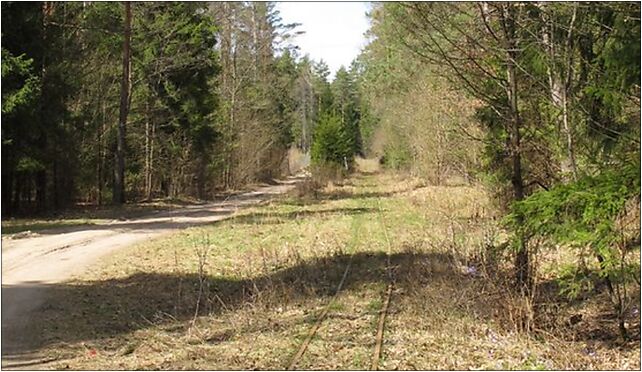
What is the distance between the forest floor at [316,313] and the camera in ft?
25.3

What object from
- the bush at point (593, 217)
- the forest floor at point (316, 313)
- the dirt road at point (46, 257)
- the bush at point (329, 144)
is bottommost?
the forest floor at point (316, 313)

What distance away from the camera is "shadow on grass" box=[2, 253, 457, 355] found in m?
9.27

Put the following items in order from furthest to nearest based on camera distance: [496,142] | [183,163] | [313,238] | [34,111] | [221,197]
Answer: [221,197] < [183,163] < [34,111] < [313,238] < [496,142]

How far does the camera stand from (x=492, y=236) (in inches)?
393

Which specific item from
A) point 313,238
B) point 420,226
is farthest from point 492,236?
point 420,226

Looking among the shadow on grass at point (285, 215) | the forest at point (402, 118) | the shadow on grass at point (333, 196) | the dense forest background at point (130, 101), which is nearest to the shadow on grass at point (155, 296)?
the forest at point (402, 118)

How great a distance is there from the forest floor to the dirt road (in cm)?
27

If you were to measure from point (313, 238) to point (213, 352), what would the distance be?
10.4m

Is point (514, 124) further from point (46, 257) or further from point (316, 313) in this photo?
point (46, 257)

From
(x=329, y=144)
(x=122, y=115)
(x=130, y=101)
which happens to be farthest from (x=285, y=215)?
(x=329, y=144)

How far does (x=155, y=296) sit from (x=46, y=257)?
4.24 m

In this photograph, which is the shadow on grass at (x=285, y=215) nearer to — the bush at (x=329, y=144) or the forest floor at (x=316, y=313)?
the forest floor at (x=316, y=313)

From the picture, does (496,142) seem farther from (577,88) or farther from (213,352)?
(213,352)

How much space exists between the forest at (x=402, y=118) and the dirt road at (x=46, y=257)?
2.59m
